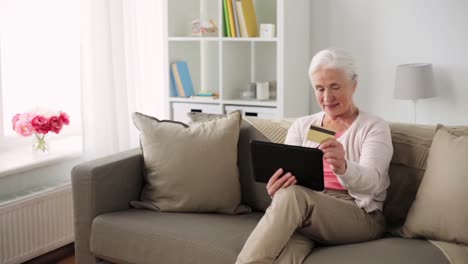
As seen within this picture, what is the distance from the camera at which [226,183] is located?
9.66ft

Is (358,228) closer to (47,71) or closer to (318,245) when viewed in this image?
(318,245)

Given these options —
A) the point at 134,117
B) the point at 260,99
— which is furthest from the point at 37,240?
the point at 260,99

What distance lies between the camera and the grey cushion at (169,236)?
2.60 meters

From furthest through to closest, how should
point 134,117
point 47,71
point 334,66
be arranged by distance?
point 47,71
point 134,117
point 334,66

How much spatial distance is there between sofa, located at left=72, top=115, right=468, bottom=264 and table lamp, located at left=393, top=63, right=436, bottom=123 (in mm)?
1165

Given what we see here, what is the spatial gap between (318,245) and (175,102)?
2.22 meters

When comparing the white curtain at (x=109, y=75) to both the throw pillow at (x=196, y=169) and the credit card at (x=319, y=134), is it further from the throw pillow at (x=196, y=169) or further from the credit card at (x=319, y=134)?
the credit card at (x=319, y=134)

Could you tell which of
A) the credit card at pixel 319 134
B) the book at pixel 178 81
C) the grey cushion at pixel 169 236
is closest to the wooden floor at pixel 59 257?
the grey cushion at pixel 169 236

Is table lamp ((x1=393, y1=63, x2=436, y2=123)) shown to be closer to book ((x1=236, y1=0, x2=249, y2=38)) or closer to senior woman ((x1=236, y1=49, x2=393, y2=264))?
book ((x1=236, y1=0, x2=249, y2=38))

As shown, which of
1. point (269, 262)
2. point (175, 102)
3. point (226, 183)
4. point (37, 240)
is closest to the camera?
point (269, 262)

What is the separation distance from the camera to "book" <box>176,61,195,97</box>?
446cm

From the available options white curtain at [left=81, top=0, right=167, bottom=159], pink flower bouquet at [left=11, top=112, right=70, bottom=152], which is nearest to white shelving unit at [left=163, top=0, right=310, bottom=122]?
white curtain at [left=81, top=0, right=167, bottom=159]

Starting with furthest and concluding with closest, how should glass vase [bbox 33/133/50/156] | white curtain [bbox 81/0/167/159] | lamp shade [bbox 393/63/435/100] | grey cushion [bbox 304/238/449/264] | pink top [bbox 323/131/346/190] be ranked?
lamp shade [bbox 393/63/435/100] → white curtain [bbox 81/0/167/159] → glass vase [bbox 33/133/50/156] → pink top [bbox 323/131/346/190] → grey cushion [bbox 304/238/449/264]

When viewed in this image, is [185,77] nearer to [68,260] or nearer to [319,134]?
[68,260]
